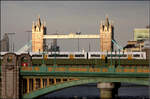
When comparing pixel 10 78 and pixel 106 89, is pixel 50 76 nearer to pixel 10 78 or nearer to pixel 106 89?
pixel 10 78

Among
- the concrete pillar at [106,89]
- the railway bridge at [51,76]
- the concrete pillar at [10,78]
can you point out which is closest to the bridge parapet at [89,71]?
the railway bridge at [51,76]

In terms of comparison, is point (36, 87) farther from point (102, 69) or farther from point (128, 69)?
point (128, 69)

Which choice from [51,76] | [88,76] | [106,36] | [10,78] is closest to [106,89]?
[88,76]

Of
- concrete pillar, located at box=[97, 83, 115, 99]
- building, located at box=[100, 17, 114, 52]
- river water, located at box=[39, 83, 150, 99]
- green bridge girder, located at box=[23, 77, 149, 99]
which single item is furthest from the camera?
building, located at box=[100, 17, 114, 52]

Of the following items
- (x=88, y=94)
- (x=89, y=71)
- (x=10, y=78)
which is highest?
(x=89, y=71)

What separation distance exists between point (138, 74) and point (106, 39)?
112 metres

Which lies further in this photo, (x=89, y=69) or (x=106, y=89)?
(x=106, y=89)

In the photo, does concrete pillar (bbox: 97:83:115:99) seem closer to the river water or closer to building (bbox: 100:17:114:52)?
the river water

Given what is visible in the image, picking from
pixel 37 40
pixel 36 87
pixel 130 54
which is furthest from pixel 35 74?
pixel 37 40

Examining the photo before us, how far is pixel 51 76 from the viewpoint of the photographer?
58.3m

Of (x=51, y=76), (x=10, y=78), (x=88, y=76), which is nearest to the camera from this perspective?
(x=88, y=76)

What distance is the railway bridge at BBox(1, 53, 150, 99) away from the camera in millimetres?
57000

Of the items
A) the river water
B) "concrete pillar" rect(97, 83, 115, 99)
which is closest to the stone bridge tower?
the river water

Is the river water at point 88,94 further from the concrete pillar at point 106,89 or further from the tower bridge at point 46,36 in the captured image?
the tower bridge at point 46,36
